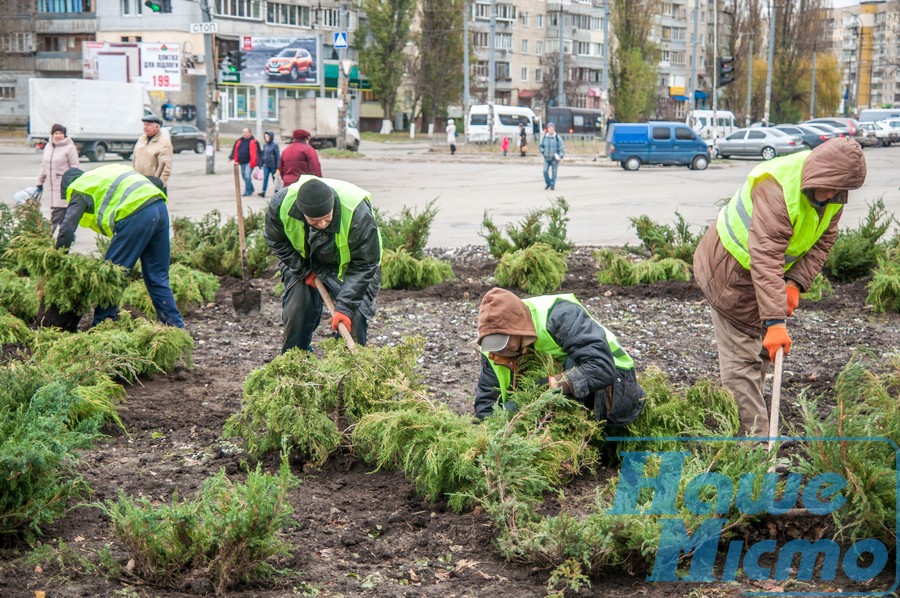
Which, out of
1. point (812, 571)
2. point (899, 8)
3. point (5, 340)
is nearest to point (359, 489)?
point (812, 571)

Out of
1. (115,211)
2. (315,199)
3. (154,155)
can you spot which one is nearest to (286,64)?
(154,155)

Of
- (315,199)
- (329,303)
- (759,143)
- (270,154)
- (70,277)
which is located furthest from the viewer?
(759,143)

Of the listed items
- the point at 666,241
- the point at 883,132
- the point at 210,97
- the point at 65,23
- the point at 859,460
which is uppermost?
the point at 65,23

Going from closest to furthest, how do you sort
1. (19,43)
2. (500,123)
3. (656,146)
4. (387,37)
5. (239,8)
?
(656,146) → (500,123) → (239,8) → (387,37) → (19,43)

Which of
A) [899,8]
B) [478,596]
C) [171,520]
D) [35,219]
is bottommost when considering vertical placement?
[478,596]

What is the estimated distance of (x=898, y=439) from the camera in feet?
13.3

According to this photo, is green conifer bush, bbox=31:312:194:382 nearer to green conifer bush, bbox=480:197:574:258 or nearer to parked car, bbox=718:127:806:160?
green conifer bush, bbox=480:197:574:258

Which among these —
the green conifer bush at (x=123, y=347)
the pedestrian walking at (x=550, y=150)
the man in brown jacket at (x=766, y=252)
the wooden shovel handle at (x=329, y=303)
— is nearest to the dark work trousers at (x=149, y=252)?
the green conifer bush at (x=123, y=347)

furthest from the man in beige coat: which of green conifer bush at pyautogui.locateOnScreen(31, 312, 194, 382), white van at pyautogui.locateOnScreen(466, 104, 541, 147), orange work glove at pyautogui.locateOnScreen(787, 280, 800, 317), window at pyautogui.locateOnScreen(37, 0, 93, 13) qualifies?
window at pyautogui.locateOnScreen(37, 0, 93, 13)

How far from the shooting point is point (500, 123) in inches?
2175

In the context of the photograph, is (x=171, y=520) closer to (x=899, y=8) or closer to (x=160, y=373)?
(x=160, y=373)

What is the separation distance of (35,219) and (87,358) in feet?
11.9

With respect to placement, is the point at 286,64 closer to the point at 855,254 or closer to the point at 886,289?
the point at 855,254

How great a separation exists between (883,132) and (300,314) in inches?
2206
